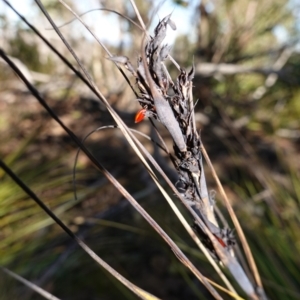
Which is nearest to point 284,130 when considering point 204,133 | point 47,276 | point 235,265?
point 204,133

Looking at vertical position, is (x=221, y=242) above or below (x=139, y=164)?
below

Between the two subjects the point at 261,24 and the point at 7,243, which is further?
the point at 261,24

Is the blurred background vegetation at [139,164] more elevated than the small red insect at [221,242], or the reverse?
the blurred background vegetation at [139,164]

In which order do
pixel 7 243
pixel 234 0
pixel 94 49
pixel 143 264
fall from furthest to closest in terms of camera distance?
pixel 94 49, pixel 234 0, pixel 143 264, pixel 7 243

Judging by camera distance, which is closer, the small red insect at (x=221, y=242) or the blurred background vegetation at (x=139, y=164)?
the small red insect at (x=221, y=242)

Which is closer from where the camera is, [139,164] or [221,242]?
[221,242]

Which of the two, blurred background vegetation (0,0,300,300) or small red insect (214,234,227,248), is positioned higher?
blurred background vegetation (0,0,300,300)

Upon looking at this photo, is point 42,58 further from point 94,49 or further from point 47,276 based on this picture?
point 47,276

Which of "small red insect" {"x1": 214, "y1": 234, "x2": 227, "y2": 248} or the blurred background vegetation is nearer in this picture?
"small red insect" {"x1": 214, "y1": 234, "x2": 227, "y2": 248}
